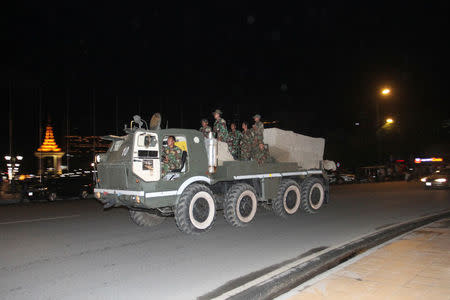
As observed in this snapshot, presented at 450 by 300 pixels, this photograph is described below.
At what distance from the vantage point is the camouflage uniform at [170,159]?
8828 mm

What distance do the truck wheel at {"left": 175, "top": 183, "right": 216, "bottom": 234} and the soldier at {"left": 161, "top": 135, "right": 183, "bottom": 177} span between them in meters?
0.69

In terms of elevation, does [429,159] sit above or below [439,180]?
above

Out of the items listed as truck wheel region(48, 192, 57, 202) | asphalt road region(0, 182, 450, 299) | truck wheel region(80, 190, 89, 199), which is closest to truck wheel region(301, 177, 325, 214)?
asphalt road region(0, 182, 450, 299)

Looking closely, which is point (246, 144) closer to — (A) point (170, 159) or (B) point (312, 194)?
(B) point (312, 194)

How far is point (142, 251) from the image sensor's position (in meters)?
7.29

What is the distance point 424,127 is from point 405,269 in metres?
25.4

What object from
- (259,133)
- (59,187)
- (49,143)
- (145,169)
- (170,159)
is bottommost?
(59,187)

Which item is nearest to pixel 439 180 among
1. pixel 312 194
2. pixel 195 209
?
pixel 312 194

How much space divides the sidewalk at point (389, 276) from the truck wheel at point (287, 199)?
396 centimetres

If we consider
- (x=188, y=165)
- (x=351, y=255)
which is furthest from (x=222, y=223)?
(x=351, y=255)

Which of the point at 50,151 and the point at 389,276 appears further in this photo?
the point at 50,151

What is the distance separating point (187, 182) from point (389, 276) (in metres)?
4.79

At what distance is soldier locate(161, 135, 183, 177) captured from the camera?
29.0ft

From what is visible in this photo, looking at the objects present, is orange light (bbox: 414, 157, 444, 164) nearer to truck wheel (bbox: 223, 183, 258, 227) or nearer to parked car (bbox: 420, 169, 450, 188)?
parked car (bbox: 420, 169, 450, 188)
